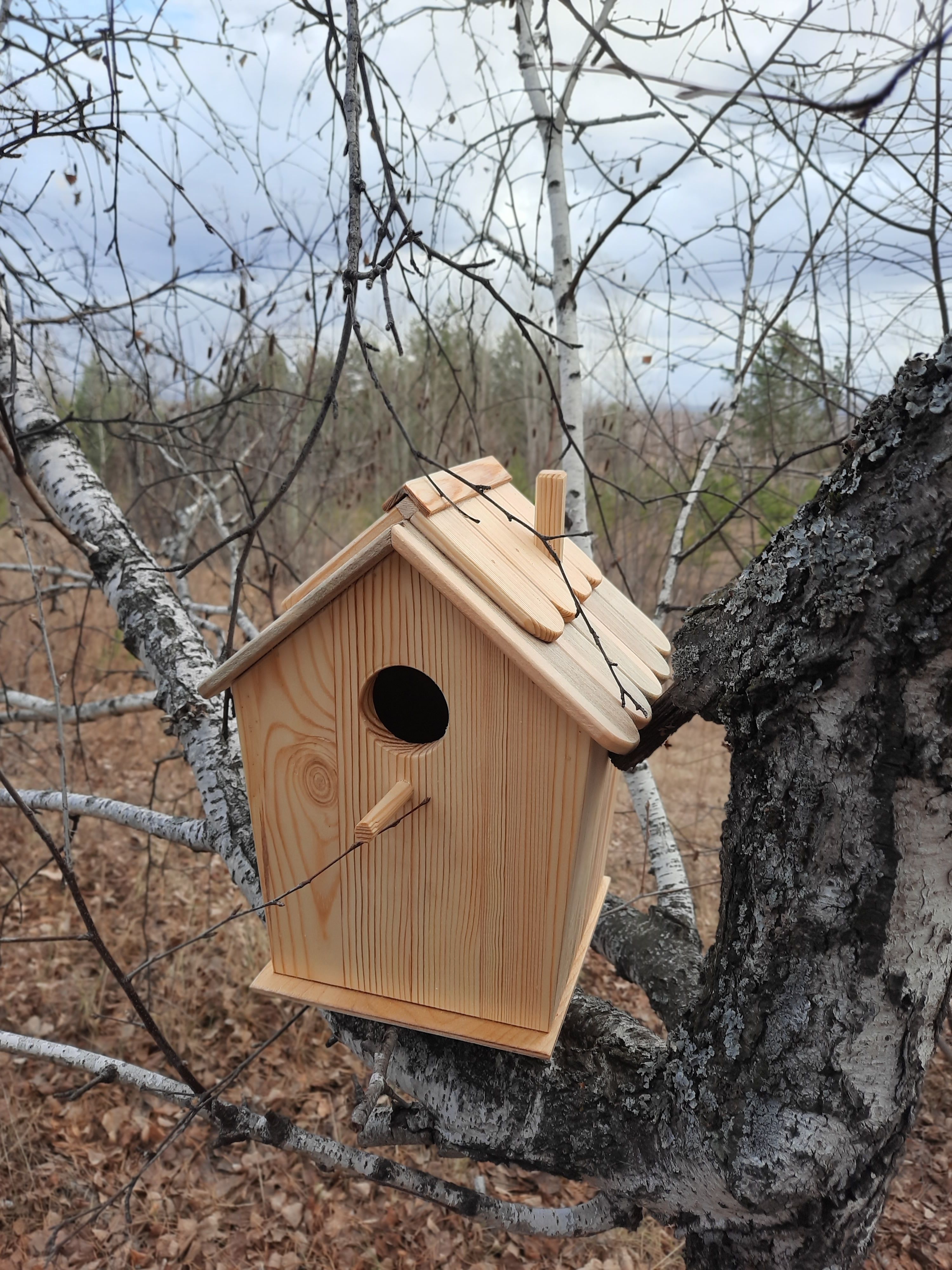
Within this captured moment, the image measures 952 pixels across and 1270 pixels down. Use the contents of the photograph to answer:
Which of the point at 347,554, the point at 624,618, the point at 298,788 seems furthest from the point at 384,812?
the point at 624,618

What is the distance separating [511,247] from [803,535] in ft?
6.29

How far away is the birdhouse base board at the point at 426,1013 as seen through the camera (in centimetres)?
124

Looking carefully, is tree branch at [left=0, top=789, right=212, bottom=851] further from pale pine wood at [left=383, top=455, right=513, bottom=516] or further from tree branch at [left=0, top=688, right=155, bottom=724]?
pale pine wood at [left=383, top=455, right=513, bottom=516]

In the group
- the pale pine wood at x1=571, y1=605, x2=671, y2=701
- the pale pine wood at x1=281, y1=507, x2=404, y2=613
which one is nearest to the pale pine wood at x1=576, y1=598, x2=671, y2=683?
the pale pine wood at x1=571, y1=605, x2=671, y2=701

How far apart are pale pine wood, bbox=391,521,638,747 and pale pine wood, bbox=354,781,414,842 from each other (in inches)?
10.9

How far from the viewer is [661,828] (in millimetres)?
2156

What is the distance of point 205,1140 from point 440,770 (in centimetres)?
250

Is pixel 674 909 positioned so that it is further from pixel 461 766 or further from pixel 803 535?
pixel 803 535

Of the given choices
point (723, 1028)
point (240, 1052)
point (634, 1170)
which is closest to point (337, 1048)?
point (240, 1052)

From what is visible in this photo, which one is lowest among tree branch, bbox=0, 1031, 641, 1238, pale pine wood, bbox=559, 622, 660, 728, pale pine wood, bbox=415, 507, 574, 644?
tree branch, bbox=0, 1031, 641, 1238

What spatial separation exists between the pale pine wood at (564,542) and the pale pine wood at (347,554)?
0.36 m

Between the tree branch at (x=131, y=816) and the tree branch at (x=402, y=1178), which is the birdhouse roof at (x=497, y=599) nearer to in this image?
the tree branch at (x=131, y=816)

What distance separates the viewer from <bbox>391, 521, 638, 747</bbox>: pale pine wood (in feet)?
3.52

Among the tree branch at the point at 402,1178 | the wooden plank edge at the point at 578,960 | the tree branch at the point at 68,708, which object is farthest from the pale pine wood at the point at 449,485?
the tree branch at the point at 68,708
